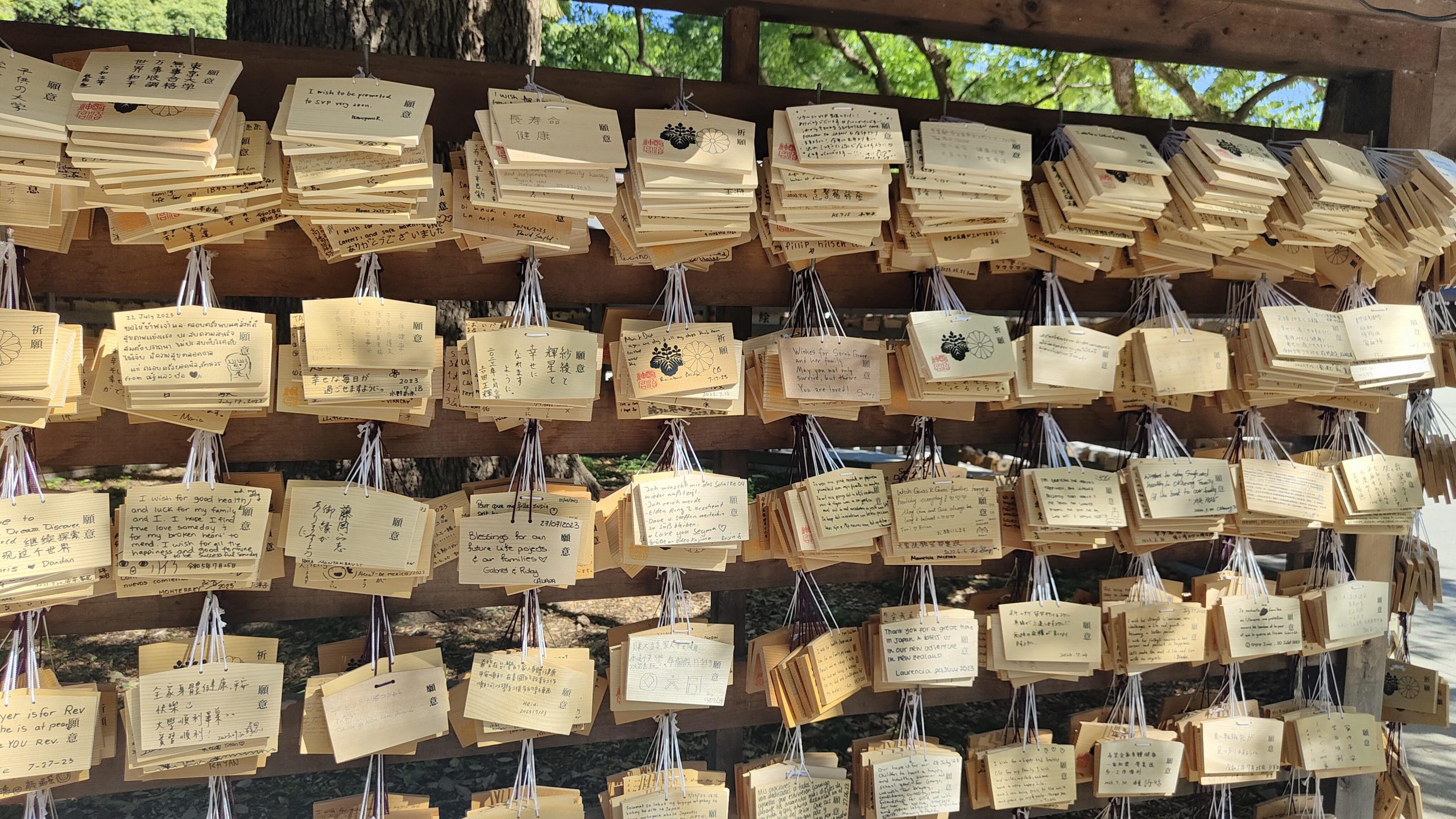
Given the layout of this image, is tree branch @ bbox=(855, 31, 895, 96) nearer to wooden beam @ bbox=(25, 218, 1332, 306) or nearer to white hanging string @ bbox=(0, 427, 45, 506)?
wooden beam @ bbox=(25, 218, 1332, 306)

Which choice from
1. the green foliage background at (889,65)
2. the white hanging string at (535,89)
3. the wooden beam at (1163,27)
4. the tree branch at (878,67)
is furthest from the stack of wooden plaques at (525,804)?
the green foliage background at (889,65)

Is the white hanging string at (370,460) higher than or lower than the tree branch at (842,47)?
lower

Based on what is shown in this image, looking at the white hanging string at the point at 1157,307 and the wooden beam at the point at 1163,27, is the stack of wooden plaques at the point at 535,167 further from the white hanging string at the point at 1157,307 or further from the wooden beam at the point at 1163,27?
the white hanging string at the point at 1157,307

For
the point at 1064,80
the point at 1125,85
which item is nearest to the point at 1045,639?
the point at 1125,85

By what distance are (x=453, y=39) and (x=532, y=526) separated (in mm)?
2099

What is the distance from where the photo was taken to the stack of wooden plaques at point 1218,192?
6.80 feet

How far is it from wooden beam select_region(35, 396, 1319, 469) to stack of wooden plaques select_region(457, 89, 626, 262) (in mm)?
421

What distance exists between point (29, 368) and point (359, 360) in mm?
540

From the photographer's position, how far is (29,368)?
61.1 inches

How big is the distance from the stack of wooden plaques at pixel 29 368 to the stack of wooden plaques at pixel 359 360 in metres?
0.36

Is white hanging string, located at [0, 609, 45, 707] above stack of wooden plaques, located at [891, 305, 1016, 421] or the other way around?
the other way around

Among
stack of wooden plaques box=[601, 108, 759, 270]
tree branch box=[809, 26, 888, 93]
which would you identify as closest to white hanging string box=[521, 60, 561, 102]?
stack of wooden plaques box=[601, 108, 759, 270]

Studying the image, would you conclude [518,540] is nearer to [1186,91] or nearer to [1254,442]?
[1254,442]

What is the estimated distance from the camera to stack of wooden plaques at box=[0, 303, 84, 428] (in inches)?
60.7
